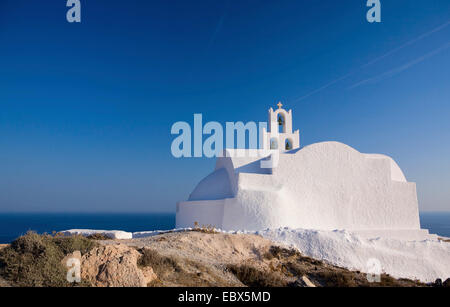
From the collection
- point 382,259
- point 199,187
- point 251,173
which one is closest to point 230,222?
point 251,173

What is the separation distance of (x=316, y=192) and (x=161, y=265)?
1100 cm

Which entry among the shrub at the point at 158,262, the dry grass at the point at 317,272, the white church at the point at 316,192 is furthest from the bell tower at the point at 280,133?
the shrub at the point at 158,262

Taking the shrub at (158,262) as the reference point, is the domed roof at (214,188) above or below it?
above

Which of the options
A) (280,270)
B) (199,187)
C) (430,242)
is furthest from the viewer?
(199,187)

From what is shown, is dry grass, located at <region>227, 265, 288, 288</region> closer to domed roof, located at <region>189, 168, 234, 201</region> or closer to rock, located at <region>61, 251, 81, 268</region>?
rock, located at <region>61, 251, 81, 268</region>

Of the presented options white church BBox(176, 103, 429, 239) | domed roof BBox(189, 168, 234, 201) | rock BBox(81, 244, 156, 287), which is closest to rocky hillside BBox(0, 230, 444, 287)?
rock BBox(81, 244, 156, 287)

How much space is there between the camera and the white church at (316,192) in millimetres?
15180

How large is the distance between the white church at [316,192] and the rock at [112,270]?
8.34 meters

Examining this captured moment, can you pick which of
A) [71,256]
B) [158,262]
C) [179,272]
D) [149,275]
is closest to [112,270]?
[149,275]

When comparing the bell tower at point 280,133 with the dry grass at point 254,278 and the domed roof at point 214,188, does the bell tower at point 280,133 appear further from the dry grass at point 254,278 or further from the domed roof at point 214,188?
the dry grass at point 254,278

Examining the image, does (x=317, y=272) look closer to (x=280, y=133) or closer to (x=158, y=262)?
(x=158, y=262)

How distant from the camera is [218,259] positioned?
30.3ft

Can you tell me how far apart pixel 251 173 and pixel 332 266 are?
20.7 ft
